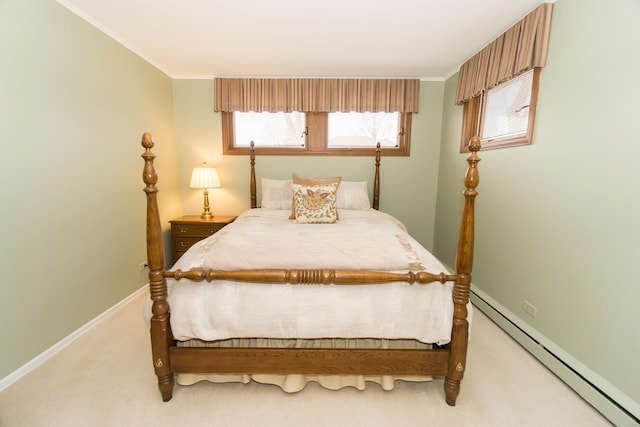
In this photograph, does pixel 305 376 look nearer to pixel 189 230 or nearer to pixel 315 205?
pixel 315 205

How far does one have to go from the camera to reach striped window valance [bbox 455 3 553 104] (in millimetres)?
1881

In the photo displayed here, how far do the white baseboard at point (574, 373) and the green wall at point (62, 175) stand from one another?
10.5 feet

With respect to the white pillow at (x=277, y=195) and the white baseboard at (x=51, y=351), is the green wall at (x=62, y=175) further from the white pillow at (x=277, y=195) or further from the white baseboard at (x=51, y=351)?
the white pillow at (x=277, y=195)

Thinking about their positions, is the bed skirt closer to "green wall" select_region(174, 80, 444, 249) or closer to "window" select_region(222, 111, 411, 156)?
"green wall" select_region(174, 80, 444, 249)

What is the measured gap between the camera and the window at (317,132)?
11.6 feet

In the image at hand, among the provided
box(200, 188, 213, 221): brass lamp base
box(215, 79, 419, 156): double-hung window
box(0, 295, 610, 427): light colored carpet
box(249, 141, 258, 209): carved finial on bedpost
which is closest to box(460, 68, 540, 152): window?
box(215, 79, 419, 156): double-hung window

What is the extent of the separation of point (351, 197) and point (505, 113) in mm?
1586

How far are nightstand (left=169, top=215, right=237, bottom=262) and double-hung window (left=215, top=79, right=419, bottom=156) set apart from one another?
99 cm

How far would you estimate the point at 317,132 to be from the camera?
11.6 ft

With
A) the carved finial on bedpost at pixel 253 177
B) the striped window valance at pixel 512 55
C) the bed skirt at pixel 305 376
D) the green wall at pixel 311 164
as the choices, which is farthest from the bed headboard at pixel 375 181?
the bed skirt at pixel 305 376

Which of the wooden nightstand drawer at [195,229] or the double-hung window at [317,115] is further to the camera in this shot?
the double-hung window at [317,115]

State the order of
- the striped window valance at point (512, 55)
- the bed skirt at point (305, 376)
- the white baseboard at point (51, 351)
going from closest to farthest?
the bed skirt at point (305, 376)
the white baseboard at point (51, 351)
the striped window valance at point (512, 55)

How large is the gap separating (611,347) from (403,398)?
110 centimetres

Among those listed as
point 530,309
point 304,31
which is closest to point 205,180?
point 304,31
